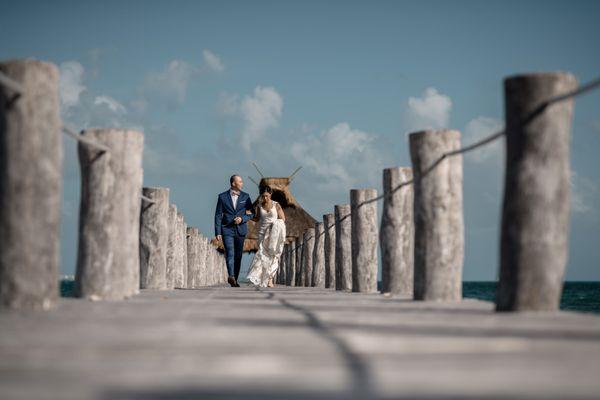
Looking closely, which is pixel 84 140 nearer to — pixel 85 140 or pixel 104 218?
pixel 85 140

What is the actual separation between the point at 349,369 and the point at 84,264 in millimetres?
4880

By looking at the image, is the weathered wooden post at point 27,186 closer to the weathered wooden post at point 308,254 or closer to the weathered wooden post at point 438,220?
the weathered wooden post at point 438,220

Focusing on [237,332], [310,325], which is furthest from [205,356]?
[310,325]

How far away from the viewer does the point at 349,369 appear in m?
2.89

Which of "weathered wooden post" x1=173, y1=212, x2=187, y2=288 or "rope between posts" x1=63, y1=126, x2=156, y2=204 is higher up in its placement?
"rope between posts" x1=63, y1=126, x2=156, y2=204

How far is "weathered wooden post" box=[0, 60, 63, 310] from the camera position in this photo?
5.44 m

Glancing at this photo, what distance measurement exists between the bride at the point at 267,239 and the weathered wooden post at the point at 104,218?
7.83 metres

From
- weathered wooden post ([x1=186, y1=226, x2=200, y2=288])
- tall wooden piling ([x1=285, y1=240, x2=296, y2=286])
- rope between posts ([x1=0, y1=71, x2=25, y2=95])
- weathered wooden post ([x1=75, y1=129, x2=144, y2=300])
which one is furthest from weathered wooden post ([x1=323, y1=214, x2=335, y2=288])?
rope between posts ([x1=0, y1=71, x2=25, y2=95])

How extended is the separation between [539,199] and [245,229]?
32.9ft

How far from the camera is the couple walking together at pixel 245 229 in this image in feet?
49.1

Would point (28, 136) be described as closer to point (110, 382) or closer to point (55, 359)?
point (55, 359)

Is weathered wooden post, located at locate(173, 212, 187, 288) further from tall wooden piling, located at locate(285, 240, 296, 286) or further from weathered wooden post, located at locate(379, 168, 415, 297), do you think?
tall wooden piling, located at locate(285, 240, 296, 286)

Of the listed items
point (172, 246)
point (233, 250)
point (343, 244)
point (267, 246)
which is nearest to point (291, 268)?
point (267, 246)

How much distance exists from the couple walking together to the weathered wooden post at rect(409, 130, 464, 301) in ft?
24.2
